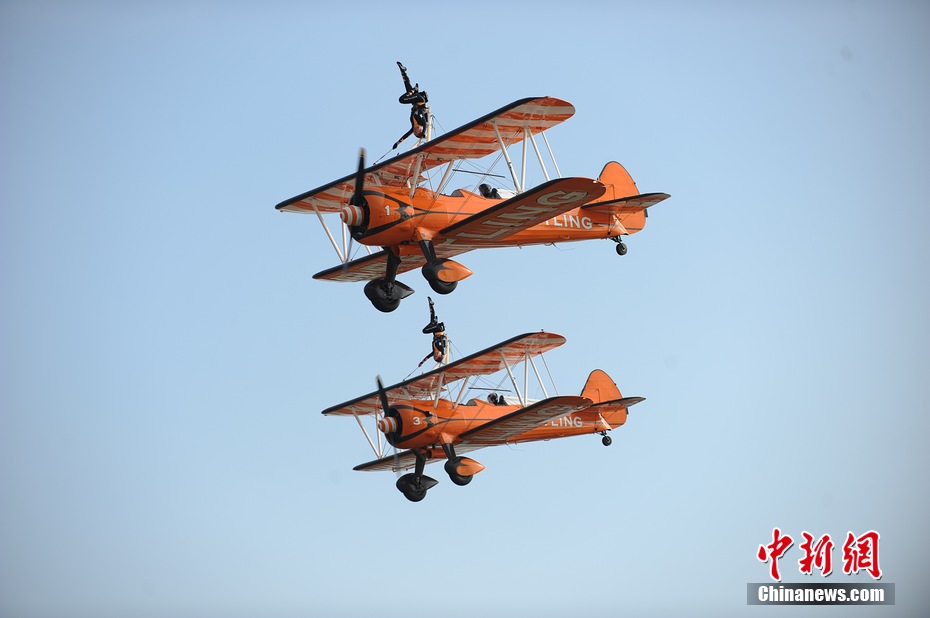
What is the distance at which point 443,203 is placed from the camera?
23.1 meters

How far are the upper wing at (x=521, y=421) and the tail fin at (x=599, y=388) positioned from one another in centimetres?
526

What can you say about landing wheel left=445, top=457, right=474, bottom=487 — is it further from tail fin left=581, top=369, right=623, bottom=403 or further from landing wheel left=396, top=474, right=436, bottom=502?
tail fin left=581, top=369, right=623, bottom=403

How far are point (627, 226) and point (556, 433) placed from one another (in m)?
5.07

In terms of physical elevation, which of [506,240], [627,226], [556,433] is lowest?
[556,433]

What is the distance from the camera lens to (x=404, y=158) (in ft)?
73.6

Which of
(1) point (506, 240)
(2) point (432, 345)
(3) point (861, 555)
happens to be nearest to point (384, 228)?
(1) point (506, 240)

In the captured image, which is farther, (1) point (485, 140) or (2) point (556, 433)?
(2) point (556, 433)

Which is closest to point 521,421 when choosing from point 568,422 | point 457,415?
point 457,415

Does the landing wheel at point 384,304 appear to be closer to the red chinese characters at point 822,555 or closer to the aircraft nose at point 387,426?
the aircraft nose at point 387,426

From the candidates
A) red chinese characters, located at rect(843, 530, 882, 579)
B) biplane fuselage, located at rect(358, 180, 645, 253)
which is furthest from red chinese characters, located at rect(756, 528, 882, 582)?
biplane fuselage, located at rect(358, 180, 645, 253)

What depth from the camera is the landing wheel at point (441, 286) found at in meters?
22.1

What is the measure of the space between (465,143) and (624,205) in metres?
5.44

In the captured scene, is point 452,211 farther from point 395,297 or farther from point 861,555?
point 861,555

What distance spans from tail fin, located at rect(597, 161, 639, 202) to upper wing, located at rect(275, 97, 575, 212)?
6041 mm
